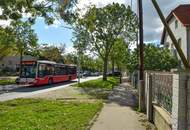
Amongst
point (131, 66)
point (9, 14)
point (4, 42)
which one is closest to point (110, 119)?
point (9, 14)

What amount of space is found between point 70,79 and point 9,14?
38791 mm

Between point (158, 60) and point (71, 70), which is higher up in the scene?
point (158, 60)

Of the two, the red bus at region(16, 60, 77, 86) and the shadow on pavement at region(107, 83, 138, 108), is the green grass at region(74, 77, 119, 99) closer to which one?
the shadow on pavement at region(107, 83, 138, 108)

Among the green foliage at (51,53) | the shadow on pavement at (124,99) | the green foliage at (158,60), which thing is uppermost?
the green foliage at (51,53)

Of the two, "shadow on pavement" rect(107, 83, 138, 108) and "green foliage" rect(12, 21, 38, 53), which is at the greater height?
"green foliage" rect(12, 21, 38, 53)

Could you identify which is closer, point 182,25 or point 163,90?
point 163,90

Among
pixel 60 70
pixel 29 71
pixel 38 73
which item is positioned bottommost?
pixel 38 73

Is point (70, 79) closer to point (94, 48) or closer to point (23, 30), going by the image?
point (94, 48)

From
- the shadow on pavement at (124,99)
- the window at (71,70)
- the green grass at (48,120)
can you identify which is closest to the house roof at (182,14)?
the shadow on pavement at (124,99)

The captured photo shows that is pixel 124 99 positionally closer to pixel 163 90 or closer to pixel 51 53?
pixel 163 90

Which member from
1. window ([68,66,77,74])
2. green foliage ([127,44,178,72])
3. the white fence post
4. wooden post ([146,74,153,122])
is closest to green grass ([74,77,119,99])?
green foliage ([127,44,178,72])

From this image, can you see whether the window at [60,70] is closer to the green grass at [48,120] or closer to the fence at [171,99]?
the green grass at [48,120]

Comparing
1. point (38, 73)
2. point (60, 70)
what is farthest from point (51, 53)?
point (38, 73)

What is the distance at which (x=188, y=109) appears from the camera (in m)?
7.42
